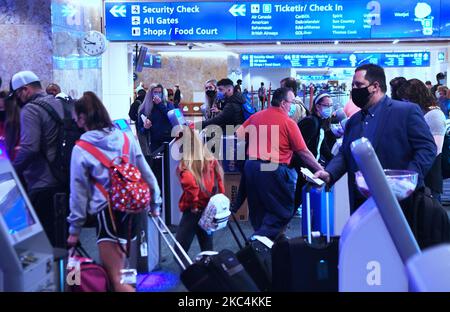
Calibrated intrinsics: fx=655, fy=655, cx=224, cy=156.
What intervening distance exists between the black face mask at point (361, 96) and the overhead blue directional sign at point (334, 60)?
18.8m

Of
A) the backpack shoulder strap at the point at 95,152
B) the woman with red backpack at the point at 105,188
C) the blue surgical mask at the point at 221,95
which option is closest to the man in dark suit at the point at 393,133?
the woman with red backpack at the point at 105,188

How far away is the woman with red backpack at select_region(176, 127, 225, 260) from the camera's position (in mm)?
5062

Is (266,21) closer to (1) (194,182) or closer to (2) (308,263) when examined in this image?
(1) (194,182)

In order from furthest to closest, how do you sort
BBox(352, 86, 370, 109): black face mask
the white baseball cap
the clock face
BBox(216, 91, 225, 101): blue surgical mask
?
the clock face, BBox(216, 91, 225, 101): blue surgical mask, the white baseball cap, BBox(352, 86, 370, 109): black face mask

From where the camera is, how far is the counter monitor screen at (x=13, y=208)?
2.58m

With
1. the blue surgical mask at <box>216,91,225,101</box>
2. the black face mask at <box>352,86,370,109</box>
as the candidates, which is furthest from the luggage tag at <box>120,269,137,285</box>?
the blue surgical mask at <box>216,91,225,101</box>

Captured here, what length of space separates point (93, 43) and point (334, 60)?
15.8 metres

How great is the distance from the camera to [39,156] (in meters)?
4.91

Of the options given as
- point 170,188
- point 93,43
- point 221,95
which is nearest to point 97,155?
point 170,188

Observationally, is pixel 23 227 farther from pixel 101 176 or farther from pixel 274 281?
pixel 274 281

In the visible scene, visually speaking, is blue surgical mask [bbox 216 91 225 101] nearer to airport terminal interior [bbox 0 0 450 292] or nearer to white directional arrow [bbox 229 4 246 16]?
airport terminal interior [bbox 0 0 450 292]

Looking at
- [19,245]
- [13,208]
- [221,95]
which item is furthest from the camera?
[221,95]

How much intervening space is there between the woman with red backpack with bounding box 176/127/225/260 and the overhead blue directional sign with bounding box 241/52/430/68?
59.9 ft
